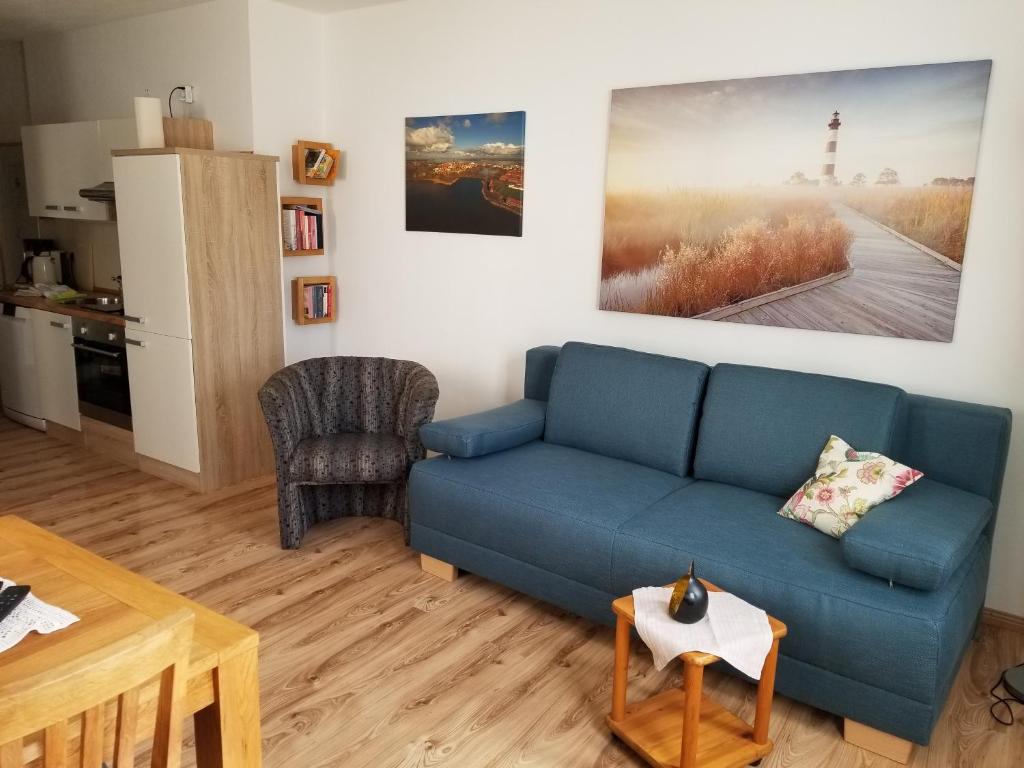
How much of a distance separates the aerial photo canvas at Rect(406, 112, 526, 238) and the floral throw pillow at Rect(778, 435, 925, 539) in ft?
6.23

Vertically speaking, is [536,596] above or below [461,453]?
below

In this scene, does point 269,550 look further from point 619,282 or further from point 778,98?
point 778,98

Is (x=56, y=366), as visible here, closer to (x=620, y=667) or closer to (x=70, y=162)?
(x=70, y=162)

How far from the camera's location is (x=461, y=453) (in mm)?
3104

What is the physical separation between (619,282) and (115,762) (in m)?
2.82

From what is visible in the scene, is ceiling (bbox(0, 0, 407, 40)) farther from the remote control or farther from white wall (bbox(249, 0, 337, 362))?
the remote control

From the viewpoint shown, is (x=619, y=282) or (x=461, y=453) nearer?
(x=461, y=453)

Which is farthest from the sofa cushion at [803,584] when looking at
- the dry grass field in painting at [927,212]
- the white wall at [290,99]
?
the white wall at [290,99]

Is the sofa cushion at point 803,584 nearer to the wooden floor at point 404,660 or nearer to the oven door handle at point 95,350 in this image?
the wooden floor at point 404,660

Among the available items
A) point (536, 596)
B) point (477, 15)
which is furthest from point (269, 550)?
point (477, 15)

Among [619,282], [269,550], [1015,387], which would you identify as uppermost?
[619,282]

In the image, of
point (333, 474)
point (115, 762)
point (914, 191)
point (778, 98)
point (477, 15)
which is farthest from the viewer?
point (477, 15)

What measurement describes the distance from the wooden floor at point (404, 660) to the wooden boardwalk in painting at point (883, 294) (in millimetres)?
1164

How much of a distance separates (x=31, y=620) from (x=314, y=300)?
3263 mm
